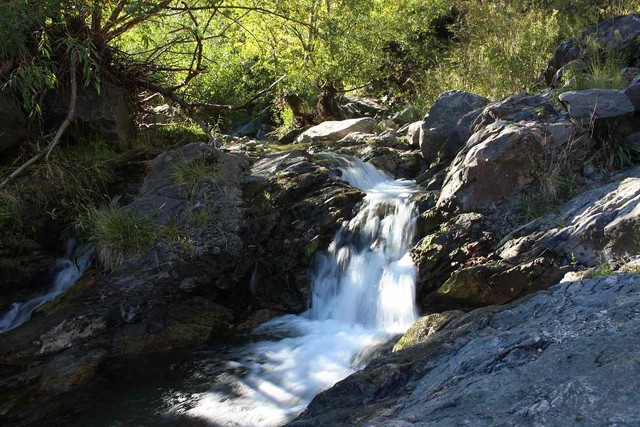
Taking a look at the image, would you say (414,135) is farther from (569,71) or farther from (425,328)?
(425,328)

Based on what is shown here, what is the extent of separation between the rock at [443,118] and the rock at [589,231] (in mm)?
2997

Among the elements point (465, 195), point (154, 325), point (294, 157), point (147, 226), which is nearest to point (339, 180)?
point (294, 157)

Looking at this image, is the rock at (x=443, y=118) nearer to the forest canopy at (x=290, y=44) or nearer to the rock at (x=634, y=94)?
the forest canopy at (x=290, y=44)

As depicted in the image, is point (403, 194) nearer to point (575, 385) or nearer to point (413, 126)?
point (413, 126)

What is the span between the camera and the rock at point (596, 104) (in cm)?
621

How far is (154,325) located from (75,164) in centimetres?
286

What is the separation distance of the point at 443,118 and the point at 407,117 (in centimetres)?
311

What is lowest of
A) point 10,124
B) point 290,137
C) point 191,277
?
point 191,277

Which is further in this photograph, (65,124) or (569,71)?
(569,71)

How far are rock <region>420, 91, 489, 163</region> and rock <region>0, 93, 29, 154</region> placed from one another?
19.2 ft

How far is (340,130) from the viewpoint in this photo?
11523mm

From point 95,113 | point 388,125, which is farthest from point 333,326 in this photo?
point 388,125

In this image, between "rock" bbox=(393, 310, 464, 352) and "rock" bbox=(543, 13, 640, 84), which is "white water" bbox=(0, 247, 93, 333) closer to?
"rock" bbox=(393, 310, 464, 352)

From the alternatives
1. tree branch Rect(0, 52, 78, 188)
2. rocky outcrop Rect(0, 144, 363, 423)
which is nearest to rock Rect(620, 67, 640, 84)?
rocky outcrop Rect(0, 144, 363, 423)
